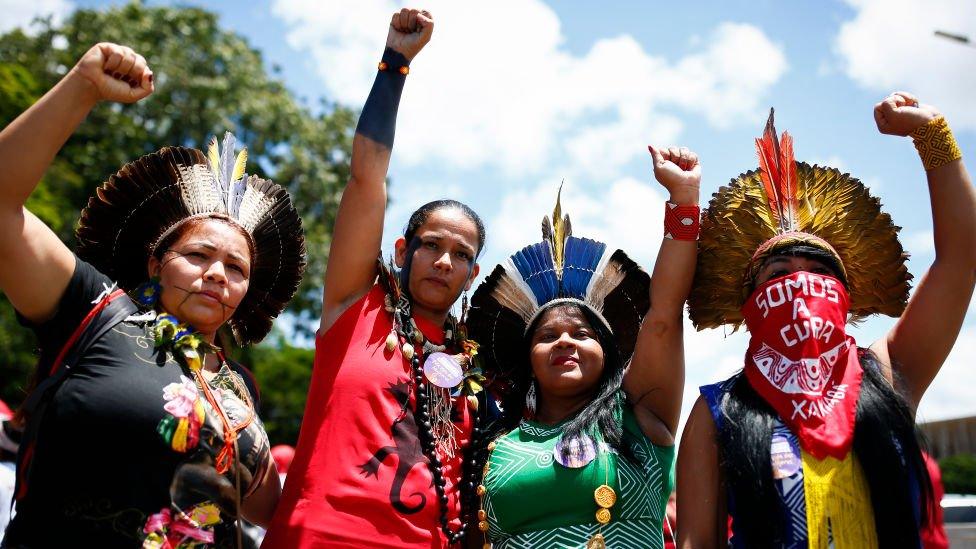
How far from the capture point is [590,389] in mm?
3838

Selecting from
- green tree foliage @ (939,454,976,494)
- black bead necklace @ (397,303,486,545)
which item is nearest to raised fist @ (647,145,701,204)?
black bead necklace @ (397,303,486,545)

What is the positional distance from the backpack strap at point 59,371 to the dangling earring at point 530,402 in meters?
1.80

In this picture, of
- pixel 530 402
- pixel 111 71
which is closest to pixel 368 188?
pixel 111 71

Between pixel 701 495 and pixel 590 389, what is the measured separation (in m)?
0.77

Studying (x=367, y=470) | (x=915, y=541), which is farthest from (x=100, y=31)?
(x=915, y=541)

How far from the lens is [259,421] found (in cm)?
356

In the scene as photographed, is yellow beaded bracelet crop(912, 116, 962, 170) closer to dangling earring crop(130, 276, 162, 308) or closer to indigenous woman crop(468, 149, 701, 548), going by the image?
indigenous woman crop(468, 149, 701, 548)

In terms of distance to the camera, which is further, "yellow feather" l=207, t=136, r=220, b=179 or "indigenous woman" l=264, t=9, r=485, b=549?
"yellow feather" l=207, t=136, r=220, b=179

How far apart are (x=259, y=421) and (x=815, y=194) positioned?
8.32 ft

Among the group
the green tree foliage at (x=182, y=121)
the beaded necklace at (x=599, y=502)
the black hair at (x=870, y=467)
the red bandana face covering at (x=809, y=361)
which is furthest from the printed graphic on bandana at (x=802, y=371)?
the green tree foliage at (x=182, y=121)

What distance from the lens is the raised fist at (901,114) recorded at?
3.35 m

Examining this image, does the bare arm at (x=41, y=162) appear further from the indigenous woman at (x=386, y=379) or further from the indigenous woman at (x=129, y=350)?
the indigenous woman at (x=386, y=379)

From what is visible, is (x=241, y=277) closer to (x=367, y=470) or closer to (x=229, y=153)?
(x=229, y=153)

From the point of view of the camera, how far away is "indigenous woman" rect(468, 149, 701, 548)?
342cm
